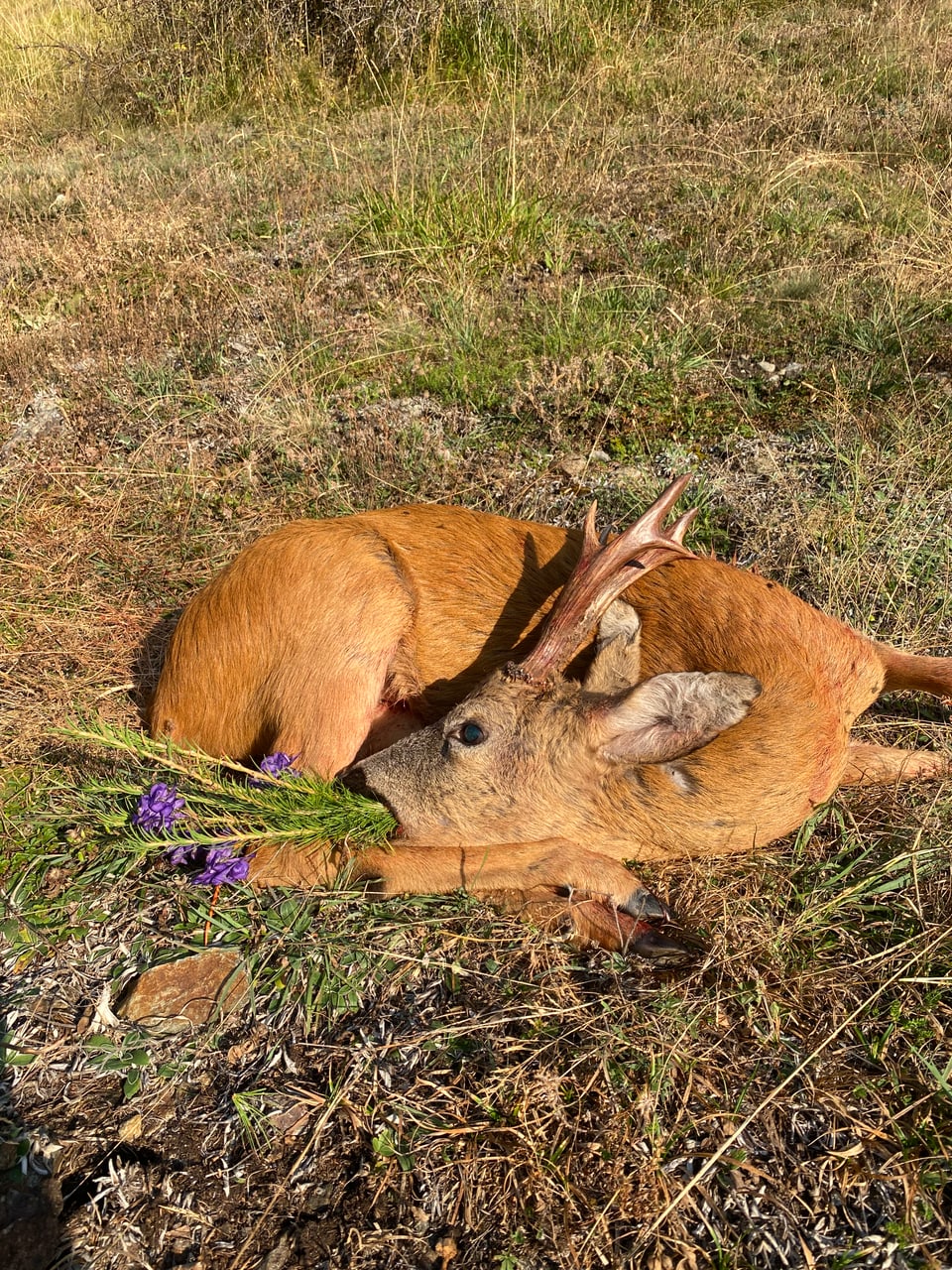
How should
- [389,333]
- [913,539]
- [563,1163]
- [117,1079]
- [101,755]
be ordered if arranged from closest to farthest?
[563,1163] → [117,1079] → [101,755] → [913,539] → [389,333]

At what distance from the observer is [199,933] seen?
106 inches

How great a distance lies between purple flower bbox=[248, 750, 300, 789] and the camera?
8.77 ft

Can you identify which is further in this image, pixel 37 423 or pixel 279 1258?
pixel 37 423

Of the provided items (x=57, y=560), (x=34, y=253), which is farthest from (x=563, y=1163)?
(x=34, y=253)

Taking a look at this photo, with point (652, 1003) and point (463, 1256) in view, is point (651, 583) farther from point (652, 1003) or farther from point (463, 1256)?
point (463, 1256)

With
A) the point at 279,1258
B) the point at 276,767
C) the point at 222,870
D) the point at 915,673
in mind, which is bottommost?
the point at 279,1258

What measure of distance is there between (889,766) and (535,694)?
1222mm

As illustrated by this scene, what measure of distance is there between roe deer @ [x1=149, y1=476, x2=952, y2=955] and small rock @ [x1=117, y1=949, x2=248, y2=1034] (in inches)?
12.6

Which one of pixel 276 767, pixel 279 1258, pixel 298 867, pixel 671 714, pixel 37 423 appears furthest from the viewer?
pixel 37 423

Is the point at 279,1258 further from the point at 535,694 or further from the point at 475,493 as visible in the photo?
the point at 475,493

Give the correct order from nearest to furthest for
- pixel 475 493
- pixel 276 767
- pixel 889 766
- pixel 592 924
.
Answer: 1. pixel 592 924
2. pixel 276 767
3. pixel 889 766
4. pixel 475 493

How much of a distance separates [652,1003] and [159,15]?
11150mm

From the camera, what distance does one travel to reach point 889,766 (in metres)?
3.03

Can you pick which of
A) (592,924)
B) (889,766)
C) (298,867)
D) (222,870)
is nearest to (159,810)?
(222,870)
